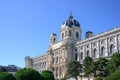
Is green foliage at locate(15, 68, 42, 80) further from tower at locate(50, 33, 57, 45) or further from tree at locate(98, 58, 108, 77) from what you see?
tower at locate(50, 33, 57, 45)

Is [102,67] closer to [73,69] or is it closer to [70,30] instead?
[73,69]

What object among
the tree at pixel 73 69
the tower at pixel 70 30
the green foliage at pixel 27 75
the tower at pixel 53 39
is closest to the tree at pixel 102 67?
the tree at pixel 73 69

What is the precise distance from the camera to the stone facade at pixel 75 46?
2985 inches

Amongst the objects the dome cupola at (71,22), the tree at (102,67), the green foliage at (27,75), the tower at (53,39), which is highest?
the dome cupola at (71,22)

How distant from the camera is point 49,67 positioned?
340ft

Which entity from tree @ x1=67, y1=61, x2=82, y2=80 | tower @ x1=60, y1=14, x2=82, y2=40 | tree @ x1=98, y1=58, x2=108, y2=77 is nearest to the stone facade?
tower @ x1=60, y1=14, x2=82, y2=40

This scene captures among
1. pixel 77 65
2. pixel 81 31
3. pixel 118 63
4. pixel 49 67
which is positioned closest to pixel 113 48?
pixel 77 65

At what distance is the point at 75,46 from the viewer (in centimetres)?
9369

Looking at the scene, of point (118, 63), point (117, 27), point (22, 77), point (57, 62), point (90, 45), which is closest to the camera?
point (22, 77)

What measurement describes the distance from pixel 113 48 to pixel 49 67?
116 feet

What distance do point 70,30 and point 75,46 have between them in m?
7.77

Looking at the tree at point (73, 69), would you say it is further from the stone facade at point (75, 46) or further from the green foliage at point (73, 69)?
the stone facade at point (75, 46)

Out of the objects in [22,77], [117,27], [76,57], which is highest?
[117,27]

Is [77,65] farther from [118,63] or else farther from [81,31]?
[81,31]
